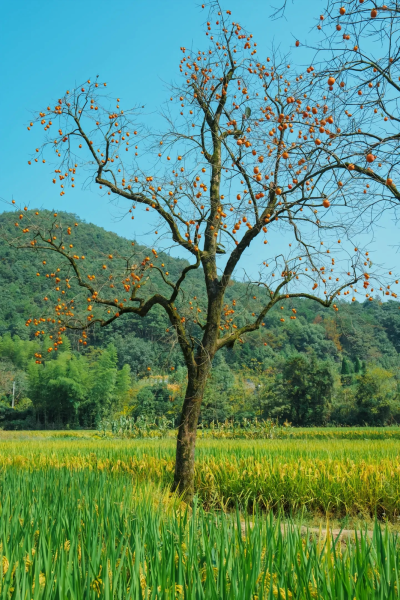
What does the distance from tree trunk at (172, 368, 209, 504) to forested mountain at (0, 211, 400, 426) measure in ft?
→ 1.77

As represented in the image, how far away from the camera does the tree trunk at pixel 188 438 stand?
6.54 metres

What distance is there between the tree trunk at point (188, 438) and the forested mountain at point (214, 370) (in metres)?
0.54

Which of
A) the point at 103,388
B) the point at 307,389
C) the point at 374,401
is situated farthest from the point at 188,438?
the point at 103,388

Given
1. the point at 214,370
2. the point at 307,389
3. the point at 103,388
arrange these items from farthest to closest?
the point at 103,388
the point at 214,370
the point at 307,389

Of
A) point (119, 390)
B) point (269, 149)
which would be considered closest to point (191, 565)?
point (269, 149)

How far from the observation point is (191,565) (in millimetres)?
2422

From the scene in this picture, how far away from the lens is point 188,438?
6586 mm

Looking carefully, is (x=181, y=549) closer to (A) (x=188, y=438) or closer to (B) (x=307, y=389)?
(A) (x=188, y=438)

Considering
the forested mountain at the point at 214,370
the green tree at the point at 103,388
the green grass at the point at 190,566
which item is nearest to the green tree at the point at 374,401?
the forested mountain at the point at 214,370

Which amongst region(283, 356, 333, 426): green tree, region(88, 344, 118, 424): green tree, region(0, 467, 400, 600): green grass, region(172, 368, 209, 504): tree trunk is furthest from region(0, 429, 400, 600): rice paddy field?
region(88, 344, 118, 424): green tree

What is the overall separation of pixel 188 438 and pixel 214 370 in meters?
37.9

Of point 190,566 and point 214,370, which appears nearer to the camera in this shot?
point 190,566

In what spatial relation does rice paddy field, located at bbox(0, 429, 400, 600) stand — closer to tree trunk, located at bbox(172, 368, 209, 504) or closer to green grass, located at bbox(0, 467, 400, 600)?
green grass, located at bbox(0, 467, 400, 600)

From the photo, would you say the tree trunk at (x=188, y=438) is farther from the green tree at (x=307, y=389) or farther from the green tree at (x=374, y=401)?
the green tree at (x=374, y=401)
